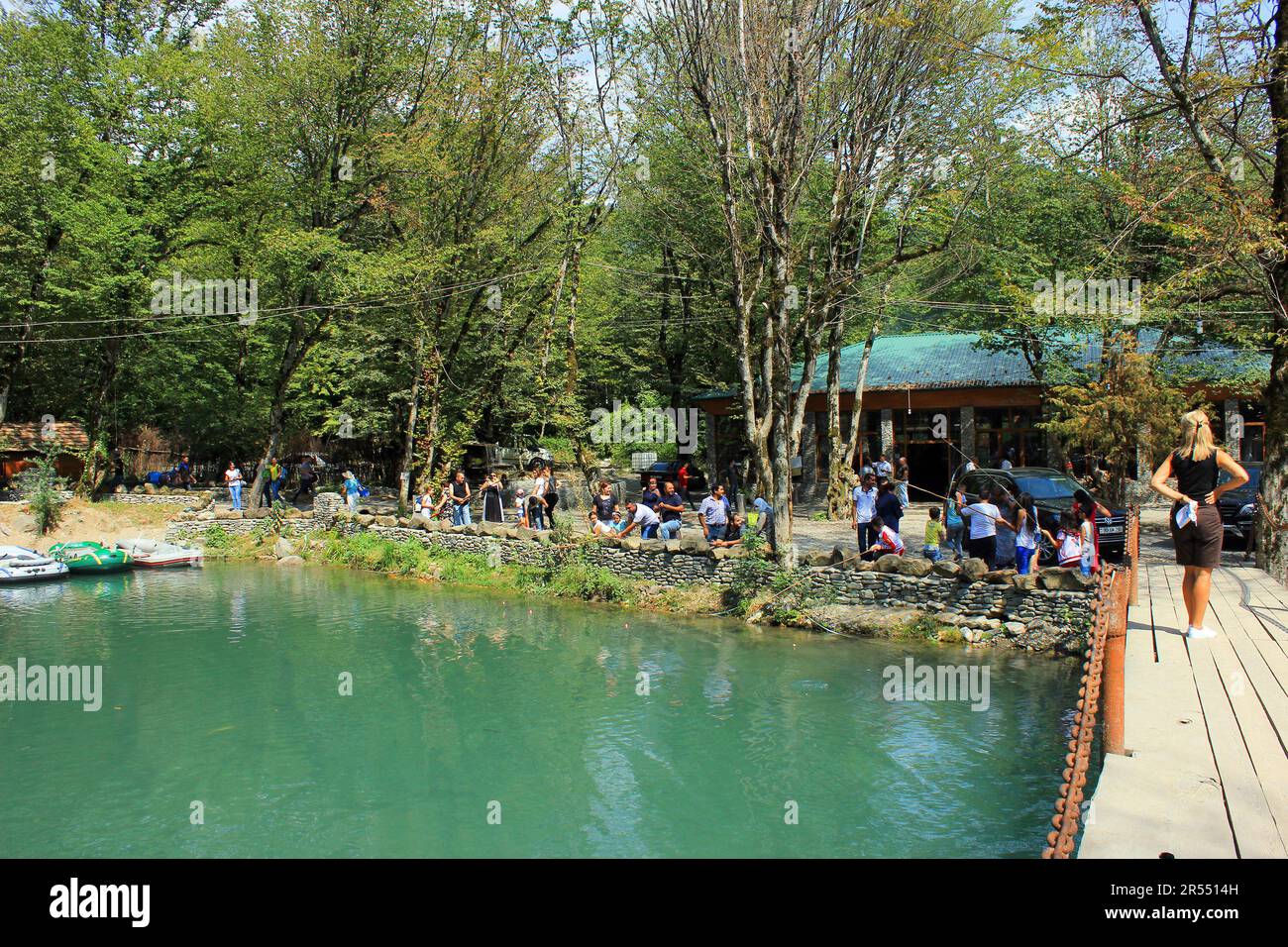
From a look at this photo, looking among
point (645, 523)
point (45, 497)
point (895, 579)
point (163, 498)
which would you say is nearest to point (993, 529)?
point (895, 579)

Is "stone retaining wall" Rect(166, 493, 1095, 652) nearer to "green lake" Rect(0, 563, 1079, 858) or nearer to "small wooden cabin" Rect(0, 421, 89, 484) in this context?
"green lake" Rect(0, 563, 1079, 858)

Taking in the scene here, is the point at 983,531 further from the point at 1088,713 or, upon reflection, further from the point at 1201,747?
the point at 1088,713

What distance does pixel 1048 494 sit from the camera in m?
16.2

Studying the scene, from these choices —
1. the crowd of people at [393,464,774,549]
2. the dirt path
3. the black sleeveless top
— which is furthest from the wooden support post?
the dirt path

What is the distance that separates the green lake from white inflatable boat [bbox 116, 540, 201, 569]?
22.6ft

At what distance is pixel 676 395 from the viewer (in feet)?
106

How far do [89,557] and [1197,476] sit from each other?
22515 millimetres

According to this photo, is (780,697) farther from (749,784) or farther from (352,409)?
(352,409)

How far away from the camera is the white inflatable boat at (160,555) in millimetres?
22328

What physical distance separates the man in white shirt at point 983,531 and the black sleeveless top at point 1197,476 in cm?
597

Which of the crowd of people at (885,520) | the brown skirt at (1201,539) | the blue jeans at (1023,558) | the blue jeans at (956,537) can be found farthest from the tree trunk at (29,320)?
the brown skirt at (1201,539)

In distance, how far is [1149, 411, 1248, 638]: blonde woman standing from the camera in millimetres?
7137
